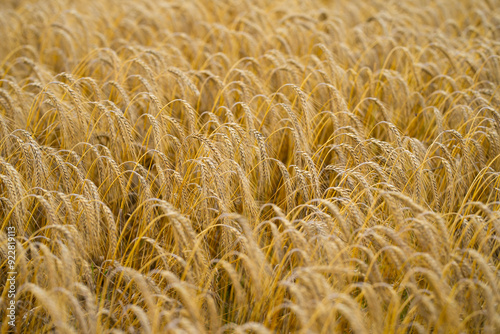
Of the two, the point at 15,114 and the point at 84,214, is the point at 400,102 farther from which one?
the point at 15,114

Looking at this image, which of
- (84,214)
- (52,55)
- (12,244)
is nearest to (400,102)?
(84,214)

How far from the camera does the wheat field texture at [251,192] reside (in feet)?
6.23

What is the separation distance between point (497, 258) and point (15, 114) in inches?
128

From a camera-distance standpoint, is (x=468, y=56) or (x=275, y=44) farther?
(x=275, y=44)

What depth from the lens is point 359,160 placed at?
8.44 feet

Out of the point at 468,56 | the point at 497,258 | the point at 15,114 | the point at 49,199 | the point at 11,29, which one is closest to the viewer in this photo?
the point at 49,199

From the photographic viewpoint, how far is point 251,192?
2.67m

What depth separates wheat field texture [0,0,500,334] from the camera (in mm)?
1898

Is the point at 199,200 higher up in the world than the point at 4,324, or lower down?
higher up

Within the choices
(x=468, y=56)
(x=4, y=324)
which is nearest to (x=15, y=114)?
(x=4, y=324)

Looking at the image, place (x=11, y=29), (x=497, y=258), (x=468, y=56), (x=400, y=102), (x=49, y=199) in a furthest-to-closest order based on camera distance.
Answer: (x=11, y=29) < (x=468, y=56) < (x=400, y=102) < (x=497, y=258) < (x=49, y=199)

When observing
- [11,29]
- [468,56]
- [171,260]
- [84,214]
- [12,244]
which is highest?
[11,29]

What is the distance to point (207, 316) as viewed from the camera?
218 cm

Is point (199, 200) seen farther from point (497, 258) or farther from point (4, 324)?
point (497, 258)
